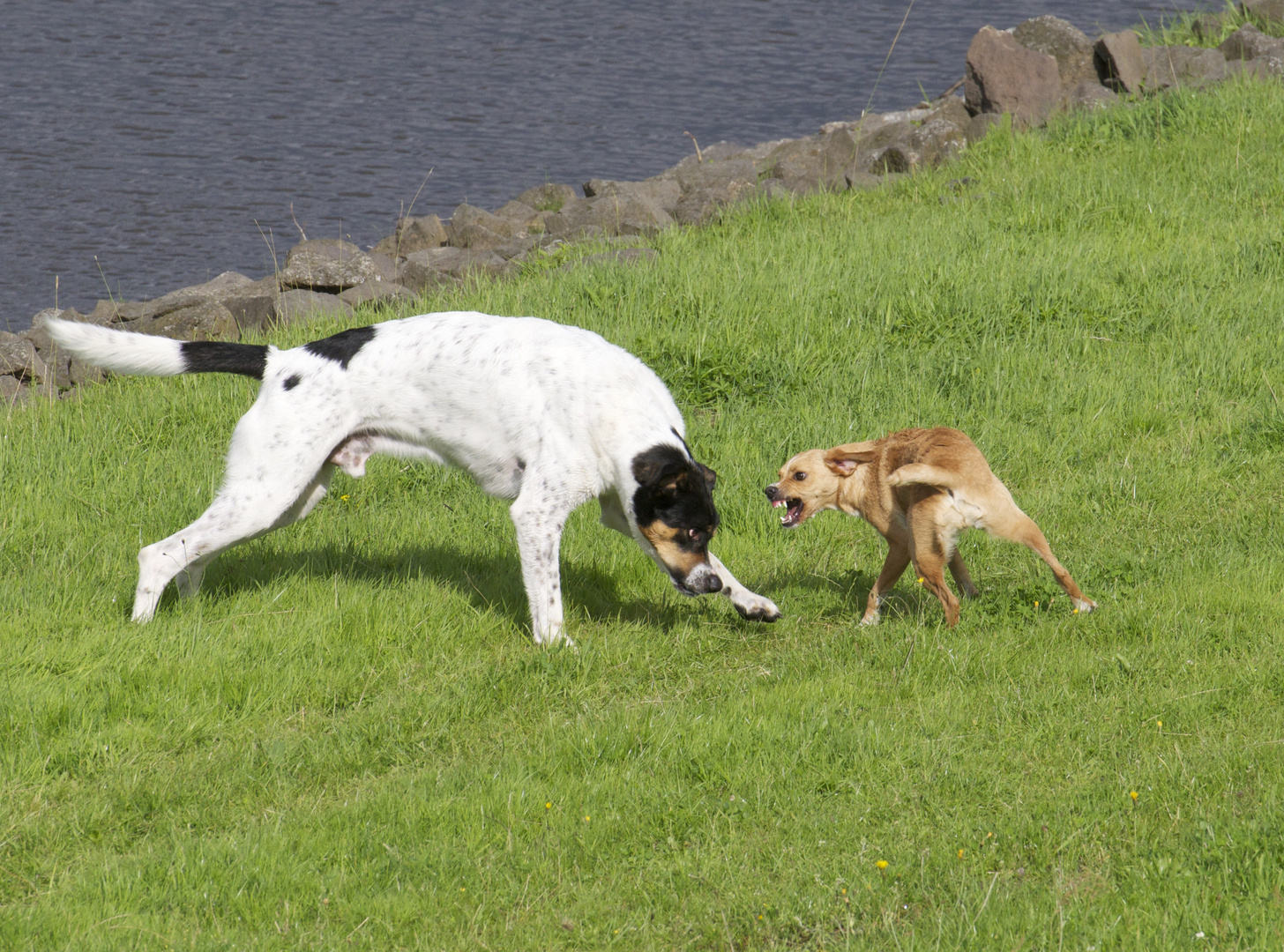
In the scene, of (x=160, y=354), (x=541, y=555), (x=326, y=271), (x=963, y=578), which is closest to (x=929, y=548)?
(x=963, y=578)

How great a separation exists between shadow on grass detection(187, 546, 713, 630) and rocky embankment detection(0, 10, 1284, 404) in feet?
14.6

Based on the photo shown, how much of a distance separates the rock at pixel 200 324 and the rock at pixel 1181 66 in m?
10.4

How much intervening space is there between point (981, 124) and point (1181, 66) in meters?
2.80

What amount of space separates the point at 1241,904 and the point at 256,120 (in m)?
19.1

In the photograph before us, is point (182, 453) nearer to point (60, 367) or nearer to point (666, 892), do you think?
point (60, 367)

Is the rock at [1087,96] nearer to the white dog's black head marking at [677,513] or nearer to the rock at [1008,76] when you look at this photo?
the rock at [1008,76]

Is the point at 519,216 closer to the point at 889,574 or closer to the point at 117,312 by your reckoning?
the point at 117,312

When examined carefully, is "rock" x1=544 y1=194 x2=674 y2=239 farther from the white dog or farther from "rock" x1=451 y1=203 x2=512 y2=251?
the white dog

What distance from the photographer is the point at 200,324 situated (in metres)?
11.0

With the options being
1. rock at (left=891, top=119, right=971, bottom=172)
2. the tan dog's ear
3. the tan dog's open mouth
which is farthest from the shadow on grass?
rock at (left=891, top=119, right=971, bottom=172)

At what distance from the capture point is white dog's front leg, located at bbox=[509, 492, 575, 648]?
5.70 m

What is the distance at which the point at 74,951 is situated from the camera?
12.1ft

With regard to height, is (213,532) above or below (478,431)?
below

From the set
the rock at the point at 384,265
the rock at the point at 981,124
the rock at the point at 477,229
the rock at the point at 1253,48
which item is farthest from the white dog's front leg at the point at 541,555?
the rock at the point at 1253,48
